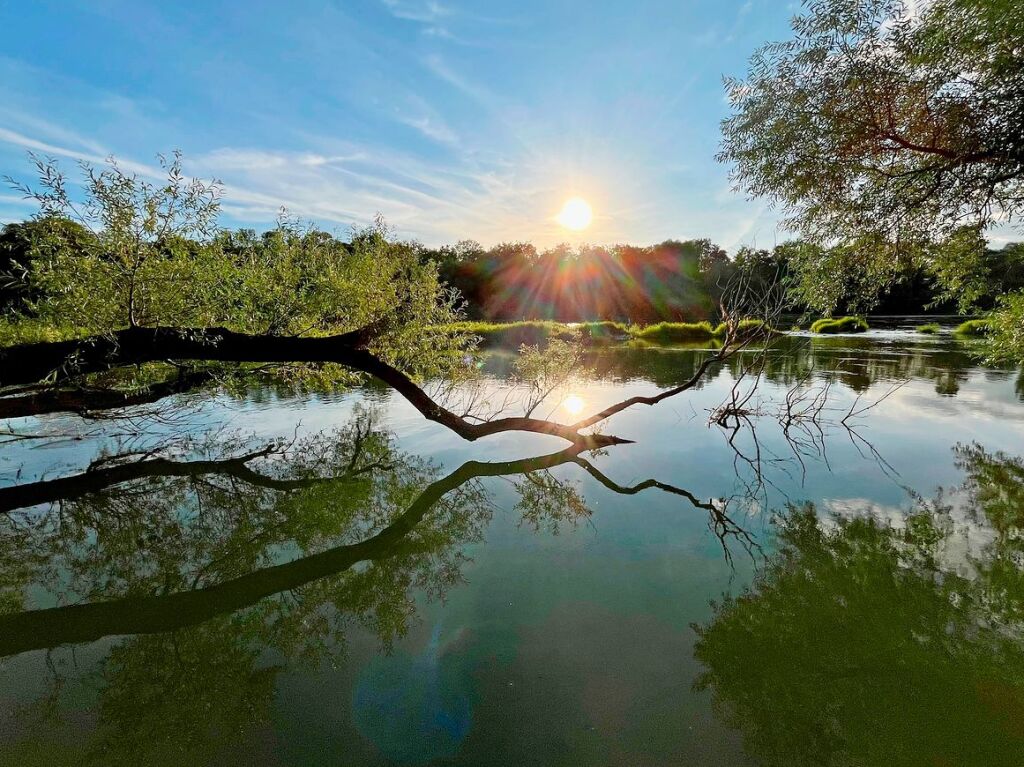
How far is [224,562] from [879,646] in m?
→ 6.69

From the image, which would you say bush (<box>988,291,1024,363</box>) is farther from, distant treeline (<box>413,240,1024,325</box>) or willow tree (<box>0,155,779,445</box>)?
distant treeline (<box>413,240,1024,325</box>)

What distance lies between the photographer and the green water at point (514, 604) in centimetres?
321

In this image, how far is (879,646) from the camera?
156 inches

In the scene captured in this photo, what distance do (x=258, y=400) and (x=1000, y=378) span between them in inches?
1008

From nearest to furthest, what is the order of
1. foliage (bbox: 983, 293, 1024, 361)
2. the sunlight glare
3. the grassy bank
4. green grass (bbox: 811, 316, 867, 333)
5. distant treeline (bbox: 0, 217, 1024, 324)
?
foliage (bbox: 983, 293, 1024, 361) < the sunlight glare < the grassy bank < green grass (bbox: 811, 316, 867, 333) < distant treeline (bbox: 0, 217, 1024, 324)

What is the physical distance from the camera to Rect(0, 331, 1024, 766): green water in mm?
3205

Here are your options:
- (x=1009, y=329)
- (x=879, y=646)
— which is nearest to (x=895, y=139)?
(x=1009, y=329)

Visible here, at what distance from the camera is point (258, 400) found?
14609mm

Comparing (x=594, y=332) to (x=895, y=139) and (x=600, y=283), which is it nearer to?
(x=895, y=139)

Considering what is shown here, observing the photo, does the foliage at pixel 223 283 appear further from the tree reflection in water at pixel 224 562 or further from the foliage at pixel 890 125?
the foliage at pixel 890 125

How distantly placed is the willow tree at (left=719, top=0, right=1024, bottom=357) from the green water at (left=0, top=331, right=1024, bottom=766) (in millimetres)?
4200

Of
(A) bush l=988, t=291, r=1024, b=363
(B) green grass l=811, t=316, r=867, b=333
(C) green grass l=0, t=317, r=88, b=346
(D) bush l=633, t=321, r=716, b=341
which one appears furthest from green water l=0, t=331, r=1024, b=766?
(B) green grass l=811, t=316, r=867, b=333

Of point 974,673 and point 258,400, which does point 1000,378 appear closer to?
point 974,673

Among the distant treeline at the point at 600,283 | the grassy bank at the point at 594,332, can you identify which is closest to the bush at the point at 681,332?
the grassy bank at the point at 594,332
